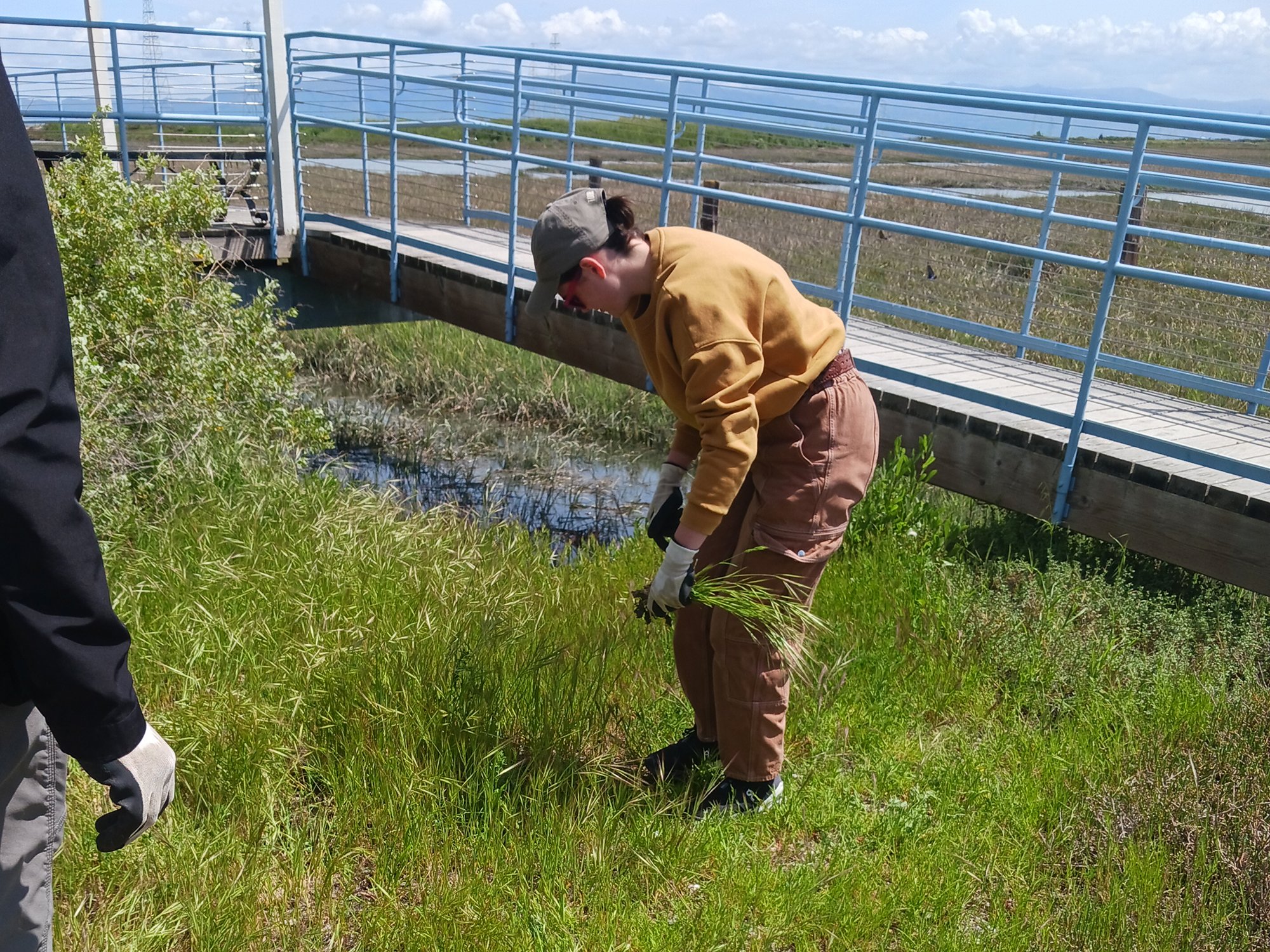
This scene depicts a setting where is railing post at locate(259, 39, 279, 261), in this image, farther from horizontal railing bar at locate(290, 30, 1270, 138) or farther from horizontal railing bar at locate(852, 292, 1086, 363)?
horizontal railing bar at locate(852, 292, 1086, 363)

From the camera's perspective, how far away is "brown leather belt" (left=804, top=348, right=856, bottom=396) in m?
2.92

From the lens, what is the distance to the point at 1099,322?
185 inches

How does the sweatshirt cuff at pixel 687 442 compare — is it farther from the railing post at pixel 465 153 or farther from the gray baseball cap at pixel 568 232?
the railing post at pixel 465 153

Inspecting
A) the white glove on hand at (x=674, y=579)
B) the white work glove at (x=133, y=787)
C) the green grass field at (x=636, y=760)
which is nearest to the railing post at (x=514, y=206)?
the green grass field at (x=636, y=760)

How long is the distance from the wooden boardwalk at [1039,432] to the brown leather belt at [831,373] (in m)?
2.33

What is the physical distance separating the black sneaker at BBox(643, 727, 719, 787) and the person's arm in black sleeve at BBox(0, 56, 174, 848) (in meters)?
2.04

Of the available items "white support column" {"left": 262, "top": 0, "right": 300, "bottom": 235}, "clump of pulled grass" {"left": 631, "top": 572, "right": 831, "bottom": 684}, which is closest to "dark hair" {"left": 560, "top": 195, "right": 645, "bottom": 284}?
"clump of pulled grass" {"left": 631, "top": 572, "right": 831, "bottom": 684}

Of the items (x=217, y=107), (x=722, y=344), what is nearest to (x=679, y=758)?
(x=722, y=344)

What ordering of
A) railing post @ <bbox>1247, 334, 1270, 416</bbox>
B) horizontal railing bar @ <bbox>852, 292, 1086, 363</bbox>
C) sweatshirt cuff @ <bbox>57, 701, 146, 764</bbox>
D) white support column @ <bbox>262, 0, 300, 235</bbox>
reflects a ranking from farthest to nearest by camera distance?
white support column @ <bbox>262, 0, 300, 235</bbox> → horizontal railing bar @ <bbox>852, 292, 1086, 363</bbox> → railing post @ <bbox>1247, 334, 1270, 416</bbox> → sweatshirt cuff @ <bbox>57, 701, 146, 764</bbox>

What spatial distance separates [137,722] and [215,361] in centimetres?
501

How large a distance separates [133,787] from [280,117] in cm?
888

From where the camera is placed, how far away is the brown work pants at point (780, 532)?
9.55 ft

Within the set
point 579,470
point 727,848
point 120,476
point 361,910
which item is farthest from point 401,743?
point 579,470

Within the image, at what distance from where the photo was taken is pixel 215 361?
6.15 metres
